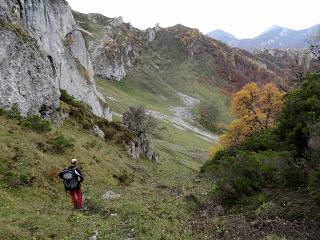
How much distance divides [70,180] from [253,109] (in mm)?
49889

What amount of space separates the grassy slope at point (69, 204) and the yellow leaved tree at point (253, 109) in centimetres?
2908

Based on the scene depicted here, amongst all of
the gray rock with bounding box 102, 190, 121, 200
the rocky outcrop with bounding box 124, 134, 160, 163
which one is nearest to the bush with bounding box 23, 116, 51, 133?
the gray rock with bounding box 102, 190, 121, 200

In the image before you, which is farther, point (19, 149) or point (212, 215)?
point (19, 149)

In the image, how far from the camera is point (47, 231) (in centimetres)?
1584

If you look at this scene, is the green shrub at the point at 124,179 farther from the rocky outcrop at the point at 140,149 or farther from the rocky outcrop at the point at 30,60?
the rocky outcrop at the point at 140,149

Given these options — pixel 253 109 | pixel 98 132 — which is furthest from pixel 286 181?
pixel 253 109

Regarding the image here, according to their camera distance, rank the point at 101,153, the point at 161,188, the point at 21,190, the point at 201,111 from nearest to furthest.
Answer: the point at 21,190 < the point at 161,188 < the point at 101,153 < the point at 201,111

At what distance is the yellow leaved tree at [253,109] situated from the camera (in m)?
63.4

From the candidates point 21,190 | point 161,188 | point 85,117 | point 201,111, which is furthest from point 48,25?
point 201,111

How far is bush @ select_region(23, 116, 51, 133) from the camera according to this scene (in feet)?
104

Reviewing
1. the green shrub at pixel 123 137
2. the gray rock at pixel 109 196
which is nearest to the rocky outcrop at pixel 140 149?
the green shrub at pixel 123 137

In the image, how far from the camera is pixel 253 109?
218 ft

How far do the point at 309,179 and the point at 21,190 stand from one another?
1400 cm

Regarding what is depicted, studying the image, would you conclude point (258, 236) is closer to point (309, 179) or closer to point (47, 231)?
point (309, 179)
